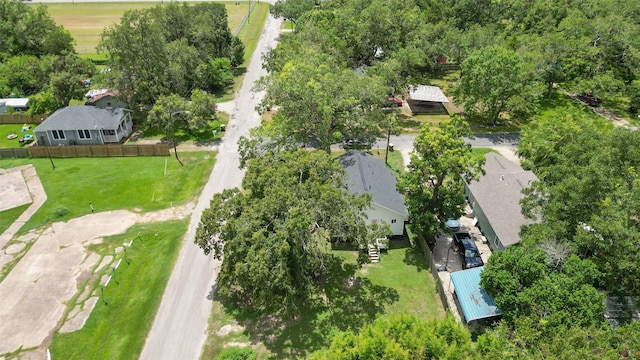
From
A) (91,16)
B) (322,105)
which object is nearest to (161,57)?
(322,105)

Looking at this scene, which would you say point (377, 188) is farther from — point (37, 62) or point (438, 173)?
point (37, 62)

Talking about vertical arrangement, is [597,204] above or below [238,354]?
above

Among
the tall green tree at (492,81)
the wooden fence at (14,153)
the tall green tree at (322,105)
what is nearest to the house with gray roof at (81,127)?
the wooden fence at (14,153)

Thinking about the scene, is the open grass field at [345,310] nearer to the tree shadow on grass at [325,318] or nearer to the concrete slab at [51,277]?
the tree shadow on grass at [325,318]

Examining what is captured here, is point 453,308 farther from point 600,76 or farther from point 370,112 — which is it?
point 600,76

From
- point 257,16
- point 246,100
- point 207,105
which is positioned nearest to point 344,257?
point 207,105

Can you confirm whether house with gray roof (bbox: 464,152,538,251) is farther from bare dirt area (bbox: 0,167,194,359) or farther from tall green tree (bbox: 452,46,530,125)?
bare dirt area (bbox: 0,167,194,359)

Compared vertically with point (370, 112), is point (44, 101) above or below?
below
